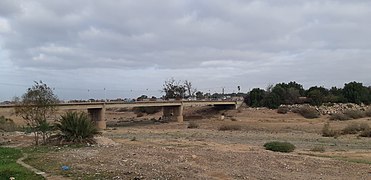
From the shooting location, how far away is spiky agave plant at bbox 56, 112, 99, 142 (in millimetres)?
26641

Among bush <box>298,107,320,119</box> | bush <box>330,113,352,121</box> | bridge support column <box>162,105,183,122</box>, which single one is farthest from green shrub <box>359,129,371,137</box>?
bridge support column <box>162,105,183,122</box>

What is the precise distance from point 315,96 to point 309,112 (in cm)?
1555

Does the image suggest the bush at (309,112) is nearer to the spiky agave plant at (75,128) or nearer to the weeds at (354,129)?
the weeds at (354,129)

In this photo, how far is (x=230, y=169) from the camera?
16.0 meters

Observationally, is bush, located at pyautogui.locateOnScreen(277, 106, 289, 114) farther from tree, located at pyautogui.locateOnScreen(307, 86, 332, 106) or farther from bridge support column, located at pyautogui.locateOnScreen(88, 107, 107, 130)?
bridge support column, located at pyautogui.locateOnScreen(88, 107, 107, 130)

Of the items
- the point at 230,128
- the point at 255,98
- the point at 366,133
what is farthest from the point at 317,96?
the point at 366,133

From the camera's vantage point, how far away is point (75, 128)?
26828 mm

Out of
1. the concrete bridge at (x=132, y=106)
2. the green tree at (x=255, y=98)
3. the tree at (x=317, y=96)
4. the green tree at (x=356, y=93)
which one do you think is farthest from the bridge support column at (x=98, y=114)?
the green tree at (x=356, y=93)

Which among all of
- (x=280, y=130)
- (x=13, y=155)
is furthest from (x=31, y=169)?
(x=280, y=130)

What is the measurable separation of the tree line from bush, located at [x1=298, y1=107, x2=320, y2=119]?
1104cm

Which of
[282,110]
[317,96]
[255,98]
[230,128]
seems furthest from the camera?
[255,98]

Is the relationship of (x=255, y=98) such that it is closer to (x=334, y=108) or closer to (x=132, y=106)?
(x=334, y=108)

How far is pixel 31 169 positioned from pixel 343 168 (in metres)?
11.7

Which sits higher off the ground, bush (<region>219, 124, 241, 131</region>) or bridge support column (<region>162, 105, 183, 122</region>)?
bridge support column (<region>162, 105, 183, 122</region>)
